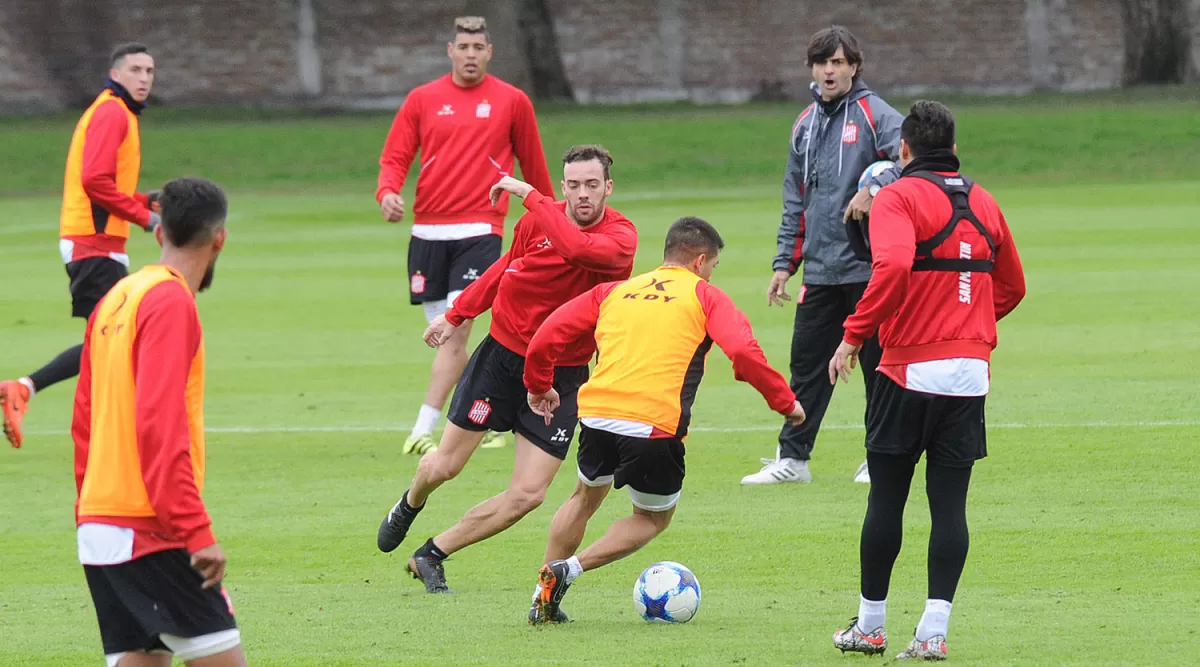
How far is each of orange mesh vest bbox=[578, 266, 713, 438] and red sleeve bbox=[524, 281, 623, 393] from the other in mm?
87

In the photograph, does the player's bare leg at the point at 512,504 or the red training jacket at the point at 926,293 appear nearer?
the red training jacket at the point at 926,293

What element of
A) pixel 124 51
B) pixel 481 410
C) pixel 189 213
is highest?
pixel 124 51

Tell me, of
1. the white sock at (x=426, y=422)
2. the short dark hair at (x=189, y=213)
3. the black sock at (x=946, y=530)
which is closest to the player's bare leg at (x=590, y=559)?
the black sock at (x=946, y=530)

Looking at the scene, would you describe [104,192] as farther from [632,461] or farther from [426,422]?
[632,461]

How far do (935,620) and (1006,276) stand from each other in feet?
4.13

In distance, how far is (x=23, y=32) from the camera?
127 feet

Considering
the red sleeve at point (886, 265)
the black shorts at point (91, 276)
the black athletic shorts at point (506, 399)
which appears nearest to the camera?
the red sleeve at point (886, 265)

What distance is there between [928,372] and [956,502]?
45cm

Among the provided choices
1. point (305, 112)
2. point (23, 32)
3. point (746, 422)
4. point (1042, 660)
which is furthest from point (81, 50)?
point (1042, 660)

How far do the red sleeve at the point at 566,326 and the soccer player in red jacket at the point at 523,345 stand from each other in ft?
1.31

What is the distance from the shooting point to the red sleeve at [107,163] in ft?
32.6

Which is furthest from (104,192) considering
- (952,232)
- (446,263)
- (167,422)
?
(167,422)

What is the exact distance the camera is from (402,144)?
10711 mm

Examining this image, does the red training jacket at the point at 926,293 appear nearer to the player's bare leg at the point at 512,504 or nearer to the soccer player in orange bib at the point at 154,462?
the player's bare leg at the point at 512,504
